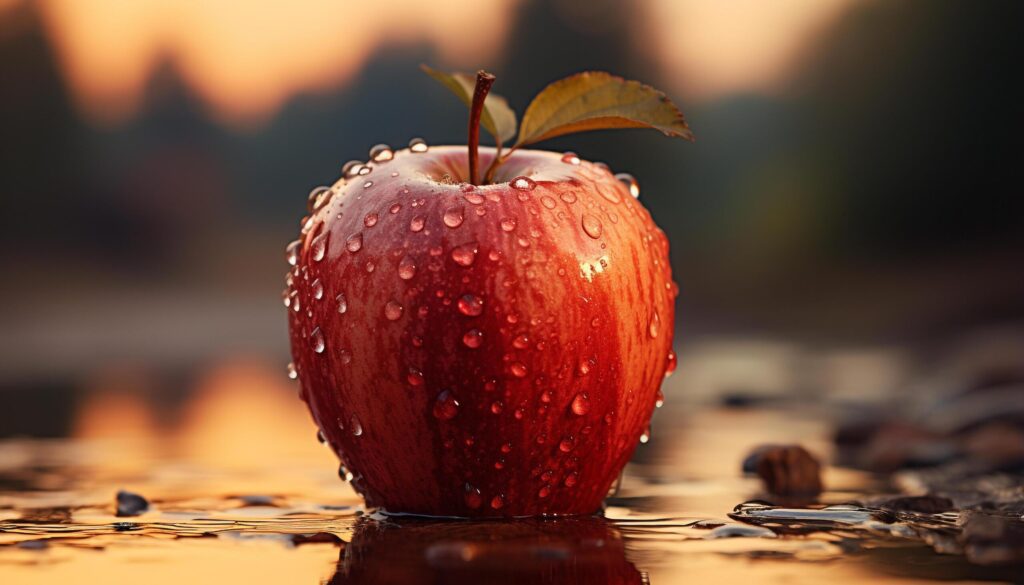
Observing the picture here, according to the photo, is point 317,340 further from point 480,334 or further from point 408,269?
point 480,334

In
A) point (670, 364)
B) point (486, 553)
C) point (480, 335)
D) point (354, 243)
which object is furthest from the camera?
point (670, 364)

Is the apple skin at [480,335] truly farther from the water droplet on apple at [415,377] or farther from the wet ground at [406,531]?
the wet ground at [406,531]

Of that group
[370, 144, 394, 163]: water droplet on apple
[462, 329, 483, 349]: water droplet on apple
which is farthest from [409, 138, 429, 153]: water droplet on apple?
[462, 329, 483, 349]: water droplet on apple

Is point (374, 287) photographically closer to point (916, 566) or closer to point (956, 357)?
point (916, 566)

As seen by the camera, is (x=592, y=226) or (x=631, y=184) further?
(x=631, y=184)

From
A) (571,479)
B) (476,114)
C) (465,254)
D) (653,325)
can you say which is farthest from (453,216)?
(571,479)

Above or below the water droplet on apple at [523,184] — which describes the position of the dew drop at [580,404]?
below

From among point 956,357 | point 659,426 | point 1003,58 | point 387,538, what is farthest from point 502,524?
point 1003,58

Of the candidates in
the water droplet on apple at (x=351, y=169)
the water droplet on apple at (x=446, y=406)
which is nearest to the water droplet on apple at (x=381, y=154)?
the water droplet on apple at (x=351, y=169)
